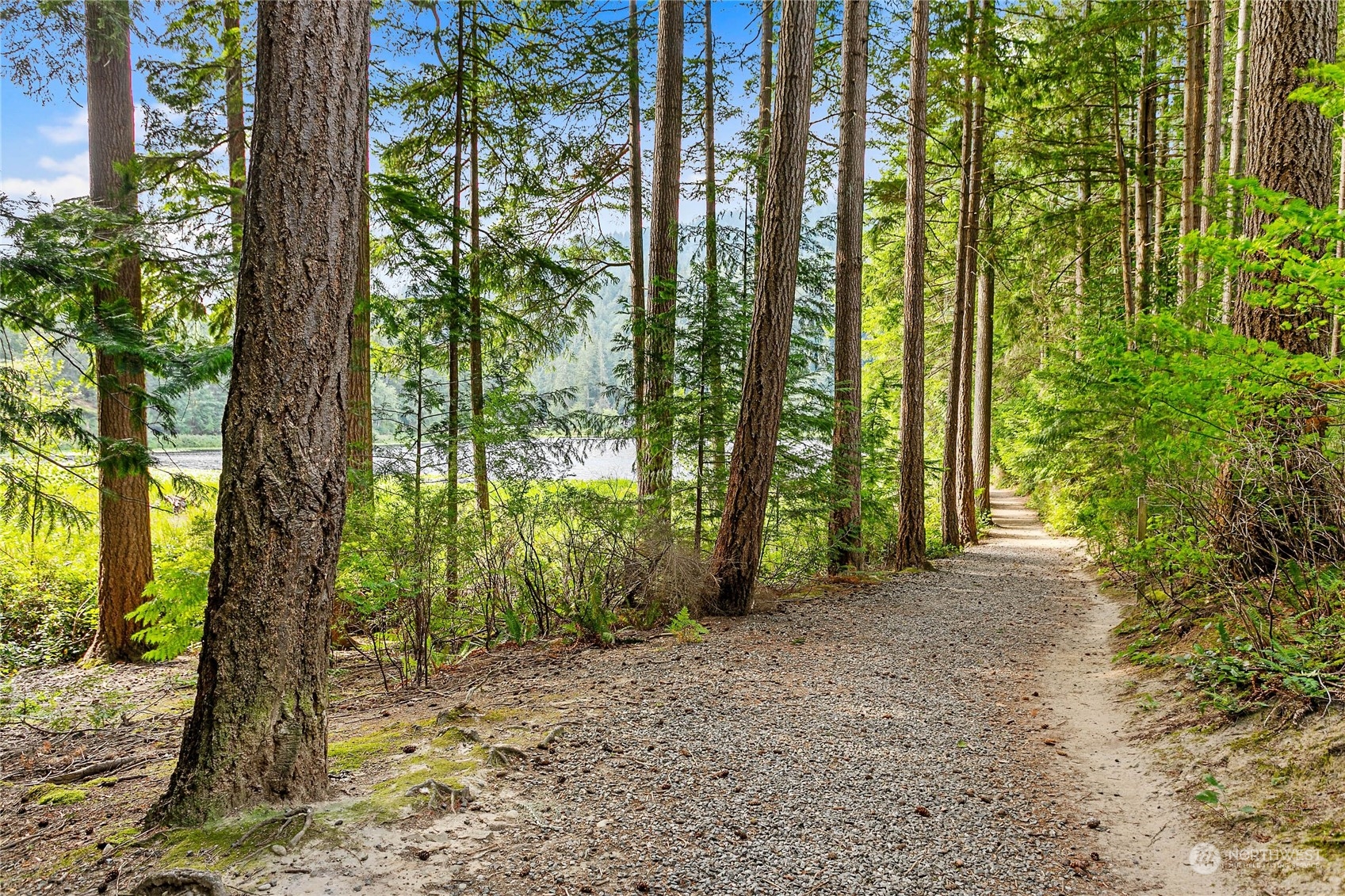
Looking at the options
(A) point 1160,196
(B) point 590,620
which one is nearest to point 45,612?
(B) point 590,620

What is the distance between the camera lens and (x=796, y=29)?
6883 mm

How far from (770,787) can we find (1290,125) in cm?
618

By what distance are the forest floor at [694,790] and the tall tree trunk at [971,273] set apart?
30.4 feet

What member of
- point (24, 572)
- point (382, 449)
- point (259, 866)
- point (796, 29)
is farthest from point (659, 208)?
point (24, 572)

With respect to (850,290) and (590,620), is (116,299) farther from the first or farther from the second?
(850,290)

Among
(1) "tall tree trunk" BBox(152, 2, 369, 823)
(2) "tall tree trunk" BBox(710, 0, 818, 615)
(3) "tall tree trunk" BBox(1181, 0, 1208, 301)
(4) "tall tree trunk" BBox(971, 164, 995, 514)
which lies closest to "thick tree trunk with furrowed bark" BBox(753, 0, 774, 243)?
(2) "tall tree trunk" BBox(710, 0, 818, 615)

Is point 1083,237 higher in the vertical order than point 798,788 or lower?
higher

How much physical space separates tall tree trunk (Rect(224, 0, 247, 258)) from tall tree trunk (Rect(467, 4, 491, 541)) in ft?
8.97

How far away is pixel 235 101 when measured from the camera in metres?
8.87

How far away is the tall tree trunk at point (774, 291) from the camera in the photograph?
6934mm

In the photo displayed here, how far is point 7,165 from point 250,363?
482 cm

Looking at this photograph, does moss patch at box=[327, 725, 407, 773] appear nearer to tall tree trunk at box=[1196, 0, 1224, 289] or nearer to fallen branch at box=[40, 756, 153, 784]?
fallen branch at box=[40, 756, 153, 784]

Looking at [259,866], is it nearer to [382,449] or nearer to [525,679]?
[525,679]

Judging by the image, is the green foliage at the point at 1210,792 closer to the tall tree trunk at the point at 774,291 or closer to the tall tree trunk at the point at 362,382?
the tall tree trunk at the point at 774,291
